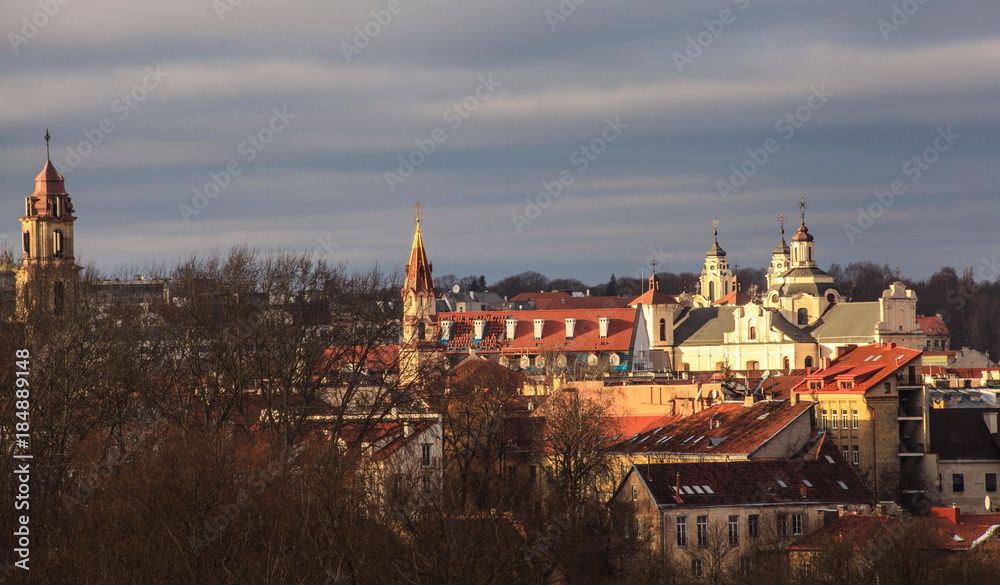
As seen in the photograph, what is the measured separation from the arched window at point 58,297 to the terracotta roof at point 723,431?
21.8 metres

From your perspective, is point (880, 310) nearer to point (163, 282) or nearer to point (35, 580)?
point (163, 282)

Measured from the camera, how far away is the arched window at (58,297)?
59156 millimetres

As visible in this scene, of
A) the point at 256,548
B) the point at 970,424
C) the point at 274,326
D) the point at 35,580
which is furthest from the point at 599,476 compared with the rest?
the point at 35,580

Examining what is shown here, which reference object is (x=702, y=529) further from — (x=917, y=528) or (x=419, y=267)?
(x=419, y=267)

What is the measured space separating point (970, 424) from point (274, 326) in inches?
1135

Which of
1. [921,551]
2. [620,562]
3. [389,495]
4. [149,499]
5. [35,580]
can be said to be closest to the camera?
[35,580]

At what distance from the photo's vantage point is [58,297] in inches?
2409

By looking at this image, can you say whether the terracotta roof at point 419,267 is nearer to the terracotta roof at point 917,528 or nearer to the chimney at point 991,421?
the chimney at point 991,421

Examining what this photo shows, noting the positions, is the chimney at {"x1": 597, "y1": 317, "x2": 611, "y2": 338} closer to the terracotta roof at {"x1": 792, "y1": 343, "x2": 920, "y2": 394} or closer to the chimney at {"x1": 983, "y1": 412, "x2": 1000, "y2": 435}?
the terracotta roof at {"x1": 792, "y1": 343, "x2": 920, "y2": 394}

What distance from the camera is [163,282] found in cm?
7112

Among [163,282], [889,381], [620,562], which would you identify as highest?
[163,282]

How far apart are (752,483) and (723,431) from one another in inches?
458

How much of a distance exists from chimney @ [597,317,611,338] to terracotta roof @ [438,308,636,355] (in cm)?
18

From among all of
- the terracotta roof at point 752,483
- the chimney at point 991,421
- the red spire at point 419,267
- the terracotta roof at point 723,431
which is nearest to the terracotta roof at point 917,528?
the terracotta roof at point 752,483
